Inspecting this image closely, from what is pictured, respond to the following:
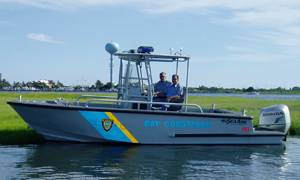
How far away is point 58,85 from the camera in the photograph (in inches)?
5463

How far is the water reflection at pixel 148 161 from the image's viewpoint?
38.0ft

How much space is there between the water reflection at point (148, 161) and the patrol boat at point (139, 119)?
1.18ft

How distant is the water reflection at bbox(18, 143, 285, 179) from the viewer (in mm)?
11594

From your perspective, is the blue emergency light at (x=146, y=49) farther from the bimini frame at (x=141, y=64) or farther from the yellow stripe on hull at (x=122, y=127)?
the yellow stripe on hull at (x=122, y=127)

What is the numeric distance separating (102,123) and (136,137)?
3.81 ft

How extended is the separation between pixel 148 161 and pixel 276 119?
20.6 feet

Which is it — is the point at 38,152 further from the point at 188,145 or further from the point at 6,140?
the point at 188,145

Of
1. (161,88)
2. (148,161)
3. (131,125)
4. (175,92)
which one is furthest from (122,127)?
(148,161)

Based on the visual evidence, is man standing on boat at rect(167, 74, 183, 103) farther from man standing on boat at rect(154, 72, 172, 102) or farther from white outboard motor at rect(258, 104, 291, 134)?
white outboard motor at rect(258, 104, 291, 134)

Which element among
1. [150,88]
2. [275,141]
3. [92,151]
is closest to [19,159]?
[92,151]

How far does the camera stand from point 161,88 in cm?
1683

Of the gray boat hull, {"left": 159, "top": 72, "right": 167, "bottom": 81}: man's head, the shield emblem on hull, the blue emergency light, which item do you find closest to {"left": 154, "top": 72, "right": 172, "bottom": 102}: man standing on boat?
{"left": 159, "top": 72, "right": 167, "bottom": 81}: man's head

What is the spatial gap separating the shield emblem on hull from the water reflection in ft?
1.90

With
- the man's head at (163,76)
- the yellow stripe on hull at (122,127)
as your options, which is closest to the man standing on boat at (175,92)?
the man's head at (163,76)
